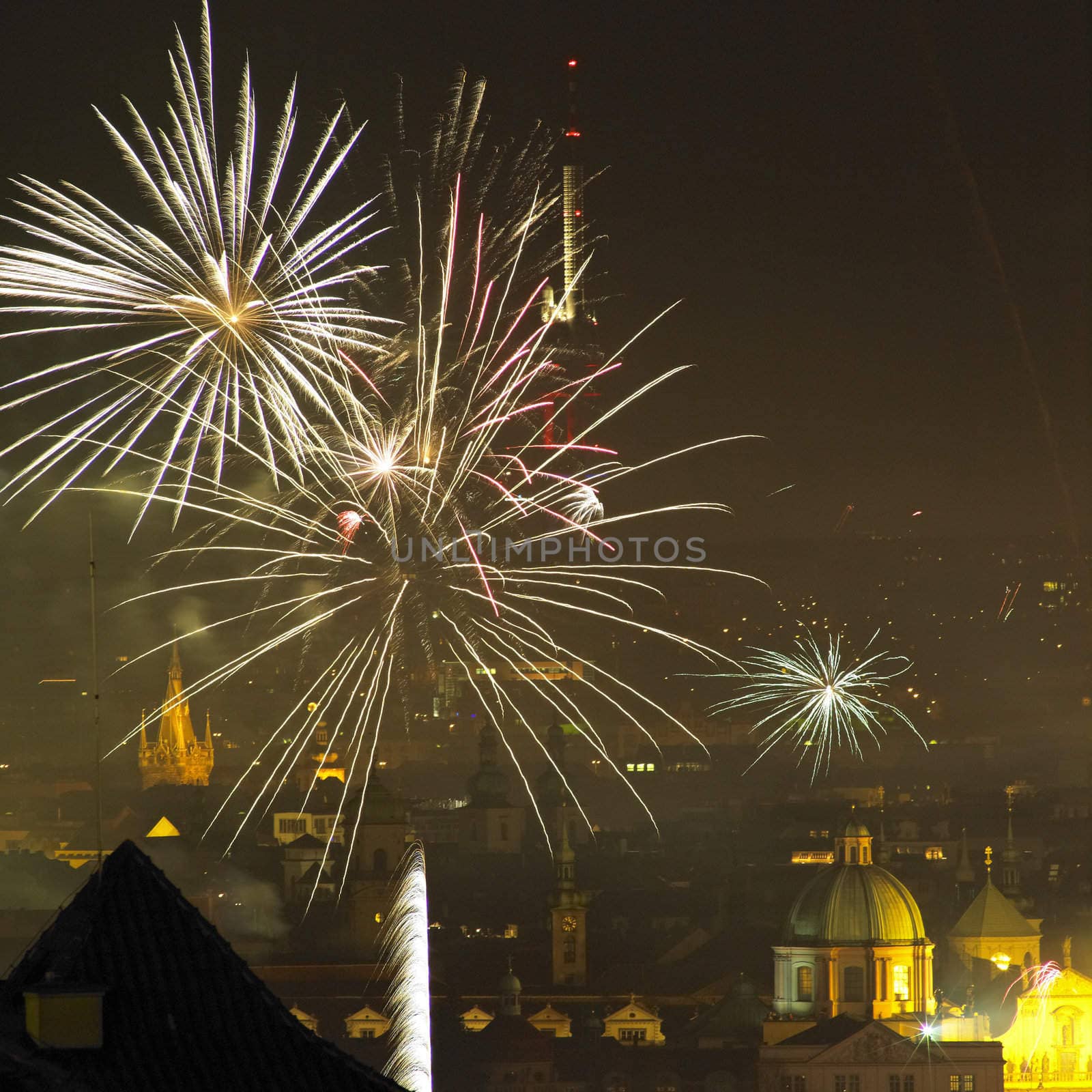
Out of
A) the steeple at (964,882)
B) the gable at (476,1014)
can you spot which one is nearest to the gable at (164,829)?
the gable at (476,1014)

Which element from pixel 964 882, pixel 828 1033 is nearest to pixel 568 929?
pixel 964 882

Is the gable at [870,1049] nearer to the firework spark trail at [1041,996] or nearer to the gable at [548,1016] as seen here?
the firework spark trail at [1041,996]

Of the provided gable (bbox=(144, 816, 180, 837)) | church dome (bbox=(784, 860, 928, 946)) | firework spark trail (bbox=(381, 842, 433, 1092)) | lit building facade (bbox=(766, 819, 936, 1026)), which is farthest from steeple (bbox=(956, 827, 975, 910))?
gable (bbox=(144, 816, 180, 837))

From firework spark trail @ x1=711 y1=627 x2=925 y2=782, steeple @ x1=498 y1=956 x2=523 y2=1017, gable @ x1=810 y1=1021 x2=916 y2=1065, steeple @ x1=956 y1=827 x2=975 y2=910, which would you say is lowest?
gable @ x1=810 y1=1021 x2=916 y2=1065

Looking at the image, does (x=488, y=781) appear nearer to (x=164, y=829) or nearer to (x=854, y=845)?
(x=164, y=829)

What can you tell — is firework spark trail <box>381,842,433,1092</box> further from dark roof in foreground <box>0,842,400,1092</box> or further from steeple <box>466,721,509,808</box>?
steeple <box>466,721,509,808</box>

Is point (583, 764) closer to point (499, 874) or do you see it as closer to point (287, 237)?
point (499, 874)

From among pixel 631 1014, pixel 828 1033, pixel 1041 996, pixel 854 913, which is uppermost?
pixel 854 913
